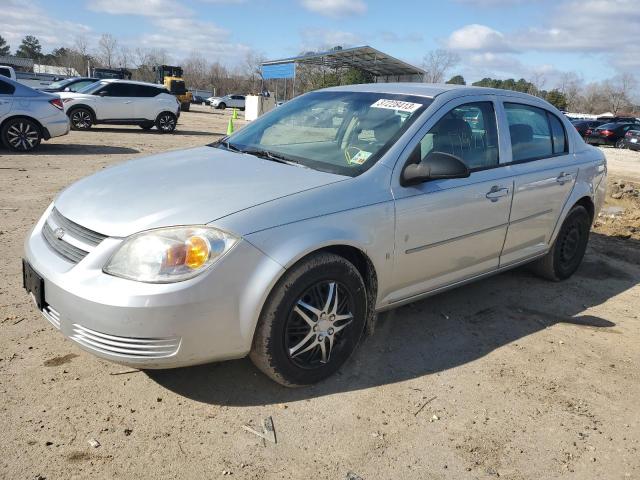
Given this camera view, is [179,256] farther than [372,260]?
No

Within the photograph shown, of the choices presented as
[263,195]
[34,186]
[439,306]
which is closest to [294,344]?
[263,195]

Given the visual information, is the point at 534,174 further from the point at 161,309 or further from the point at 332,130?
the point at 161,309

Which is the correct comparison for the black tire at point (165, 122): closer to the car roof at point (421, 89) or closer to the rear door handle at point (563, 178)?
the car roof at point (421, 89)

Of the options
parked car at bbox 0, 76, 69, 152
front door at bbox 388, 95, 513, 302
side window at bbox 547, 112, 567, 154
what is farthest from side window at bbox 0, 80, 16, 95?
side window at bbox 547, 112, 567, 154

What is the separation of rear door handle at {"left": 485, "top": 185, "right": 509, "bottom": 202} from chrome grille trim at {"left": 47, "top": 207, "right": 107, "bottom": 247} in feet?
8.42

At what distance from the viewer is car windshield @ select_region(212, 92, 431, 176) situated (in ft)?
11.4

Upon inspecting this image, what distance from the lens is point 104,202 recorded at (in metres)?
2.95

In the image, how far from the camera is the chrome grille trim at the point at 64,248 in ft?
9.09

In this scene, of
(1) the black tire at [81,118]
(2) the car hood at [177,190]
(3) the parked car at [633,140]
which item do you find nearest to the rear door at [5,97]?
(1) the black tire at [81,118]

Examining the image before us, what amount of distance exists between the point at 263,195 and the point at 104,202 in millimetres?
857

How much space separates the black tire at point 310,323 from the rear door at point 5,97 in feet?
33.2

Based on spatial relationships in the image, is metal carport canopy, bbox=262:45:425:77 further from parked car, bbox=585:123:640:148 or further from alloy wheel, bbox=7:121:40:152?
alloy wheel, bbox=7:121:40:152

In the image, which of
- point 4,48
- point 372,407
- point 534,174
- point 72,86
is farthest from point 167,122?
point 4,48

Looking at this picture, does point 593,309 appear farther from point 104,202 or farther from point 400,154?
point 104,202
